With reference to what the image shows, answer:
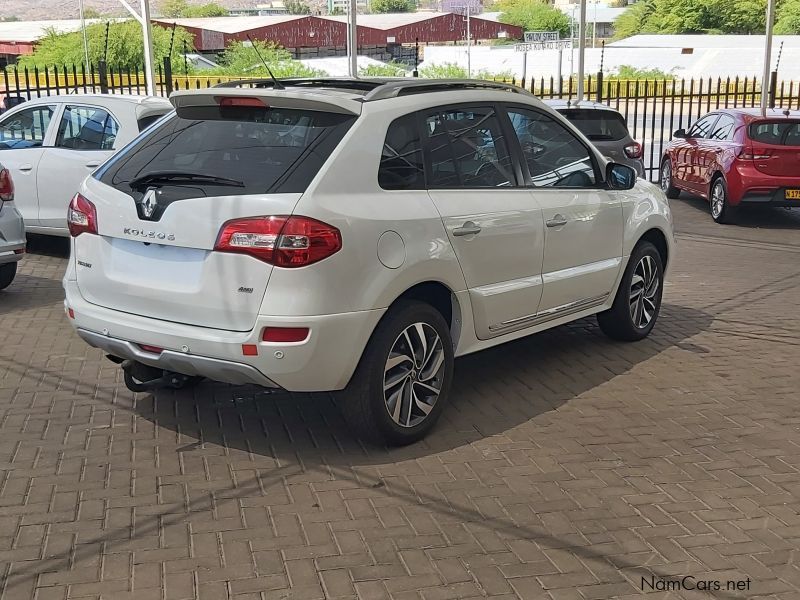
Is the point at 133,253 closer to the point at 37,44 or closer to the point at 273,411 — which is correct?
the point at 273,411

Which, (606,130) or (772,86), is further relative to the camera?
(772,86)

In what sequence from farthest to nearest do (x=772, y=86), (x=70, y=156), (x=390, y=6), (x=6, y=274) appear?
(x=390, y=6) → (x=772, y=86) → (x=70, y=156) → (x=6, y=274)

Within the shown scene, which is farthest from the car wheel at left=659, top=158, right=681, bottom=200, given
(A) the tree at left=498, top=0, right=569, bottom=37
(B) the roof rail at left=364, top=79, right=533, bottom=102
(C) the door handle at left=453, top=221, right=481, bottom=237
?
(A) the tree at left=498, top=0, right=569, bottom=37

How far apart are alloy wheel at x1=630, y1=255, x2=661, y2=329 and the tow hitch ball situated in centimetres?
329

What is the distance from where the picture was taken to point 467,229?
17.8 ft

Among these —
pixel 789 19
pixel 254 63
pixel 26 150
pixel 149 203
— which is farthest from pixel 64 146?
pixel 789 19

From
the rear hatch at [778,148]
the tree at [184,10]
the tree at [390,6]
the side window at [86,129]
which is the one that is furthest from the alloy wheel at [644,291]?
the tree at [390,6]

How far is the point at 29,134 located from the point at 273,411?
665 centimetres

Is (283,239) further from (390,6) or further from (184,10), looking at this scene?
(390,6)

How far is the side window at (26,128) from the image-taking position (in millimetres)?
10773

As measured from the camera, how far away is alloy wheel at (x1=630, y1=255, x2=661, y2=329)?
285 inches

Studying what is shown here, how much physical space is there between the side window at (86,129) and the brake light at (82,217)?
5008mm

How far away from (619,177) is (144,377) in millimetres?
3403
